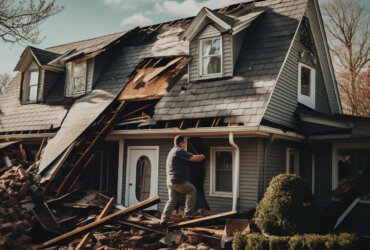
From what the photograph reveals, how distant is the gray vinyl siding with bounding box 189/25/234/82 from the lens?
13.4 meters

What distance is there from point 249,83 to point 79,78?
867cm

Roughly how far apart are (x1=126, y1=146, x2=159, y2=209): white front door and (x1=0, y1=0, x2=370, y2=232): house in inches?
1.4

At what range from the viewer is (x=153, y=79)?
14797mm

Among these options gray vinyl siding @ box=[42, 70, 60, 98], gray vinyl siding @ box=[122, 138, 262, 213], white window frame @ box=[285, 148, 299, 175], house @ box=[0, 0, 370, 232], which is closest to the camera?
gray vinyl siding @ box=[122, 138, 262, 213]

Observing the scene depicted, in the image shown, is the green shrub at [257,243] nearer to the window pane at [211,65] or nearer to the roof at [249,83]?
the roof at [249,83]

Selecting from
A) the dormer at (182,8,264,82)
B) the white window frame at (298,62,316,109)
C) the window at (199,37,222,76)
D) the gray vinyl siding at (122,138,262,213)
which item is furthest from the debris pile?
the white window frame at (298,62,316,109)

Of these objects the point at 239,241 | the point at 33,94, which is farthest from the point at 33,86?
the point at 239,241

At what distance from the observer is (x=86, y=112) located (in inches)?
583

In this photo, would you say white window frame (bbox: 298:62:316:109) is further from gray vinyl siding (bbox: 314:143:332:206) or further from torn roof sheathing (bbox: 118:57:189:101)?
torn roof sheathing (bbox: 118:57:189:101)

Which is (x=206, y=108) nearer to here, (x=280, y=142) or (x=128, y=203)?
(x=280, y=142)

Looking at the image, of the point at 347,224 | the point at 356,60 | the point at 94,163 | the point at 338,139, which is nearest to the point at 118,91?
the point at 94,163

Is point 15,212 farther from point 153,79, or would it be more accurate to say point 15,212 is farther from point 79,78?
point 79,78

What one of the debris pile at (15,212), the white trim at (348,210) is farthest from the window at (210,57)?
the debris pile at (15,212)

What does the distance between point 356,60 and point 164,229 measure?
86.9 feet
